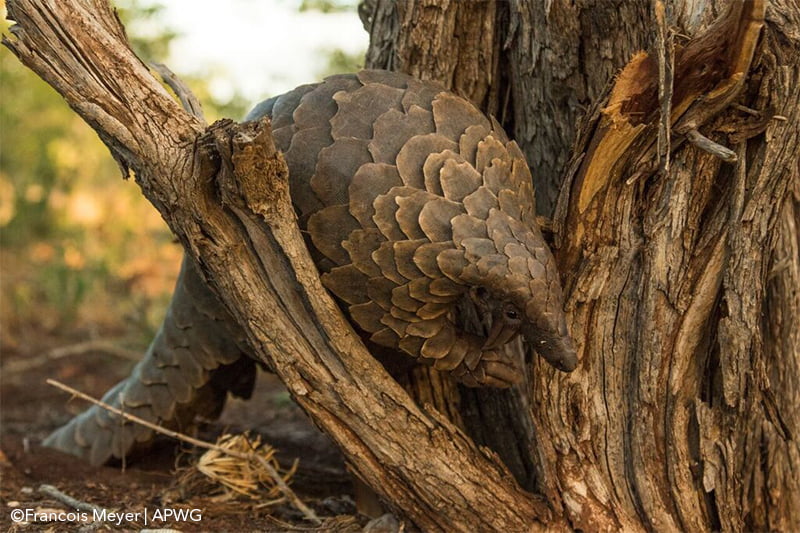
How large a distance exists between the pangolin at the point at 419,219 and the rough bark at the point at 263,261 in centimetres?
10

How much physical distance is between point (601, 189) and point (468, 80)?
64 cm

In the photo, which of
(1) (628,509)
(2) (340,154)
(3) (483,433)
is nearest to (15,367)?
(3) (483,433)

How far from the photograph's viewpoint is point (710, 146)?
6.20ft

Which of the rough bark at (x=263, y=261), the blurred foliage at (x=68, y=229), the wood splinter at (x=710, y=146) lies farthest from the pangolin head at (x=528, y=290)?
the blurred foliage at (x=68, y=229)

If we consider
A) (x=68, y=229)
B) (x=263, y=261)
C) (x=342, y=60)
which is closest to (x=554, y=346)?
(x=263, y=261)

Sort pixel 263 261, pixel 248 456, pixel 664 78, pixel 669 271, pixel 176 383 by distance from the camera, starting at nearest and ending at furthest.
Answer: pixel 664 78 → pixel 263 261 → pixel 669 271 → pixel 248 456 → pixel 176 383

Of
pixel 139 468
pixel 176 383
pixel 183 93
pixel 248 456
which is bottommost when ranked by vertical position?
pixel 139 468

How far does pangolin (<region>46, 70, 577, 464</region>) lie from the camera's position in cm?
187

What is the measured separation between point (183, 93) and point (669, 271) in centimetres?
139

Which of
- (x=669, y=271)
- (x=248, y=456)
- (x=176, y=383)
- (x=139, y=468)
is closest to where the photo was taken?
(x=669, y=271)

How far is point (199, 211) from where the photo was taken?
1.89m

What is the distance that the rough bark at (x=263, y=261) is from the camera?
71.7 inches

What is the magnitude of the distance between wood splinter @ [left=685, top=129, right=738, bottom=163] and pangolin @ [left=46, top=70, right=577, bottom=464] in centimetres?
41

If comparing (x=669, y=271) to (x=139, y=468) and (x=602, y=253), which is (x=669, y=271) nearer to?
(x=602, y=253)
